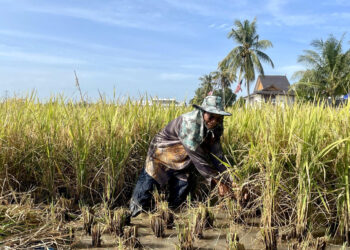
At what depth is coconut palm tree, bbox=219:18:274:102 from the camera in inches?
1188

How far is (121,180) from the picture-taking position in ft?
9.93

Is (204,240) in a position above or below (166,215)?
below

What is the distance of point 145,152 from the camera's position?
333 cm

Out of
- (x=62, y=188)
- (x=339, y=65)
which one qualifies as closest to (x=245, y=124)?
(x=62, y=188)

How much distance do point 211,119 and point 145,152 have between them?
1.02m

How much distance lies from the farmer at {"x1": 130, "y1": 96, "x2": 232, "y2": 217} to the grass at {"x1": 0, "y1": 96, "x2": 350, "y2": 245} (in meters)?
0.20

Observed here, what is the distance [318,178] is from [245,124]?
115cm

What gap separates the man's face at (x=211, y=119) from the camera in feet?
8.60

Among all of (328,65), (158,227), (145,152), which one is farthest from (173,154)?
(328,65)

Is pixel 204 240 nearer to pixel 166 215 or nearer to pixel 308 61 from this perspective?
pixel 166 215

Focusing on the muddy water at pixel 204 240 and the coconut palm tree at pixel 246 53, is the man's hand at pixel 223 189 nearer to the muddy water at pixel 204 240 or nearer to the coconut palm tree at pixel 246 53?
the muddy water at pixel 204 240

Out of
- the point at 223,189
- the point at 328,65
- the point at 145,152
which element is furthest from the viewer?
the point at 328,65

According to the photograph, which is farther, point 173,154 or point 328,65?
point 328,65

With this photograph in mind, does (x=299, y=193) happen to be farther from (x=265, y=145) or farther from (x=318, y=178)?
(x=265, y=145)
